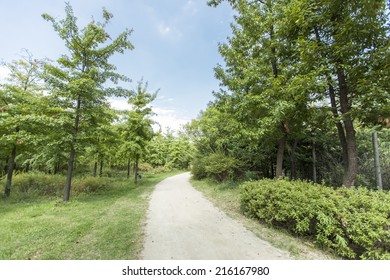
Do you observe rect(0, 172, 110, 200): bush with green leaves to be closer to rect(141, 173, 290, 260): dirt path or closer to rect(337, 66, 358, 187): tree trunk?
rect(141, 173, 290, 260): dirt path

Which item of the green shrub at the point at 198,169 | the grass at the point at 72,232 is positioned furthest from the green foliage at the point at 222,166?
the grass at the point at 72,232

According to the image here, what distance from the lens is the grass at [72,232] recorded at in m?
3.22

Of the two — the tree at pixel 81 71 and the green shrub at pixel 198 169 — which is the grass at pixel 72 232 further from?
the green shrub at pixel 198 169

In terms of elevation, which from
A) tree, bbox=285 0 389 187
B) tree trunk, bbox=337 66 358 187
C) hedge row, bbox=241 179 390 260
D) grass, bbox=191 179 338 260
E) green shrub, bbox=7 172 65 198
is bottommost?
green shrub, bbox=7 172 65 198

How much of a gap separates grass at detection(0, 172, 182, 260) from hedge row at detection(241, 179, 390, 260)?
3129 millimetres

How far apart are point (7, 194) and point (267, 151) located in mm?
13185

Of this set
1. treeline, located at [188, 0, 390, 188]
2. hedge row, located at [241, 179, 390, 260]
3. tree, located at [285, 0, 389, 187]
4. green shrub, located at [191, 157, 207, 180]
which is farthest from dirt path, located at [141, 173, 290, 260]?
green shrub, located at [191, 157, 207, 180]

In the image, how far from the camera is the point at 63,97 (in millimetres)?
7133

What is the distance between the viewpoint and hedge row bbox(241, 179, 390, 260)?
2859 mm

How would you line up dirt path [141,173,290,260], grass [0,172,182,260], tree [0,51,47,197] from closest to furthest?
dirt path [141,173,290,260], grass [0,172,182,260], tree [0,51,47,197]

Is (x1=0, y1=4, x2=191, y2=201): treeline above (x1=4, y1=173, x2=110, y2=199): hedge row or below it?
above

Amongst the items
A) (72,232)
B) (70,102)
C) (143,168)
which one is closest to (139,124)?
(70,102)

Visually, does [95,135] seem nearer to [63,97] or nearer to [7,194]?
[63,97]
